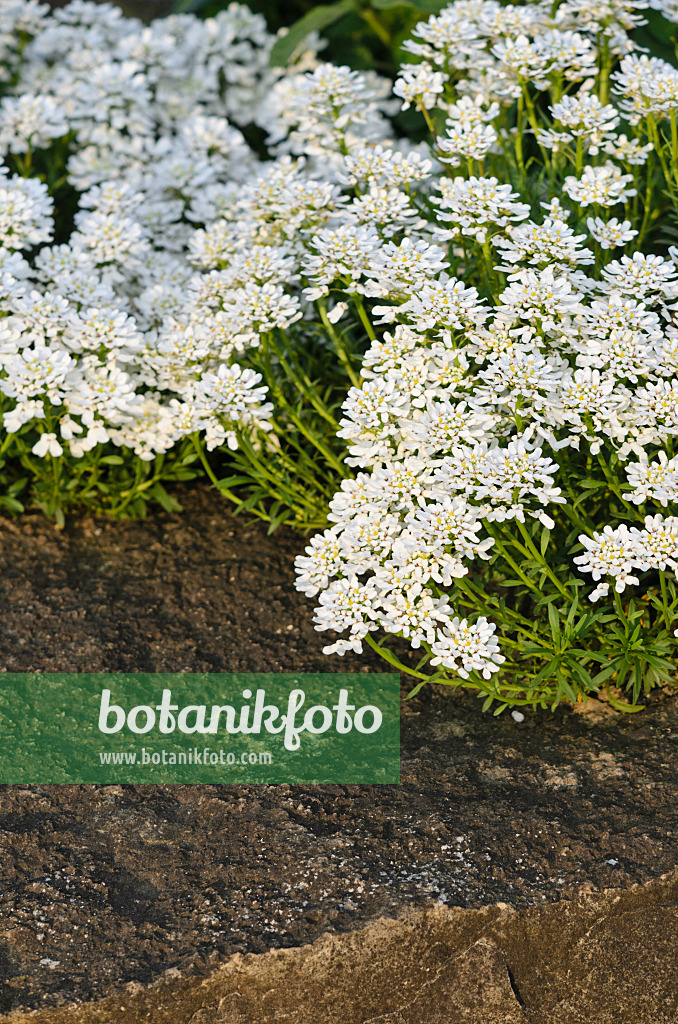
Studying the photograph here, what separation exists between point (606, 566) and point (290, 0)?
4079 mm

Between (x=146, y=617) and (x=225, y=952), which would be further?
(x=146, y=617)

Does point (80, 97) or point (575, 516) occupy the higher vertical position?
point (80, 97)

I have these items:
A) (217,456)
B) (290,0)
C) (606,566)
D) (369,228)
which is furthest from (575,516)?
(290,0)

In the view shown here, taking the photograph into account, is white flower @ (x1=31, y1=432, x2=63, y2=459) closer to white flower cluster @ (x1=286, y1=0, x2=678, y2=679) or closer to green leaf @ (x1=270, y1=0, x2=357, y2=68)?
white flower cluster @ (x1=286, y1=0, x2=678, y2=679)

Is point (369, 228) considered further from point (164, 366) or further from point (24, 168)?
point (24, 168)

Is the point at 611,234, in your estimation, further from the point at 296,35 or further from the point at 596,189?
the point at 296,35

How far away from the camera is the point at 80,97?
12.2 ft

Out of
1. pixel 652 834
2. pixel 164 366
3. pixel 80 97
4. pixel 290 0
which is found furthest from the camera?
pixel 290 0

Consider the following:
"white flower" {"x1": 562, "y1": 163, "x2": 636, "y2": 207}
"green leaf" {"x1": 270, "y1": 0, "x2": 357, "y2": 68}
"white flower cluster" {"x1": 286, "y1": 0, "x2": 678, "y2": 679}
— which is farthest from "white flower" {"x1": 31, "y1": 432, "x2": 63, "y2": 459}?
"green leaf" {"x1": 270, "y1": 0, "x2": 357, "y2": 68}

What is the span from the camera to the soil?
2029mm

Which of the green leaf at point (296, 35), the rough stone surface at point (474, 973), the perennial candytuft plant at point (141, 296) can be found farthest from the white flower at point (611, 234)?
the green leaf at point (296, 35)

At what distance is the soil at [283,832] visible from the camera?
2.03m

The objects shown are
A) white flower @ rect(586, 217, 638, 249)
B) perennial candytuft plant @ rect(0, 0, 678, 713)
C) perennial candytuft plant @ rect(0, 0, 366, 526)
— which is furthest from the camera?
perennial candytuft plant @ rect(0, 0, 366, 526)

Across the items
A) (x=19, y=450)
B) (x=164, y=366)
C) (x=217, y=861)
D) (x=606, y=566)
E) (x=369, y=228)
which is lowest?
(x=217, y=861)
